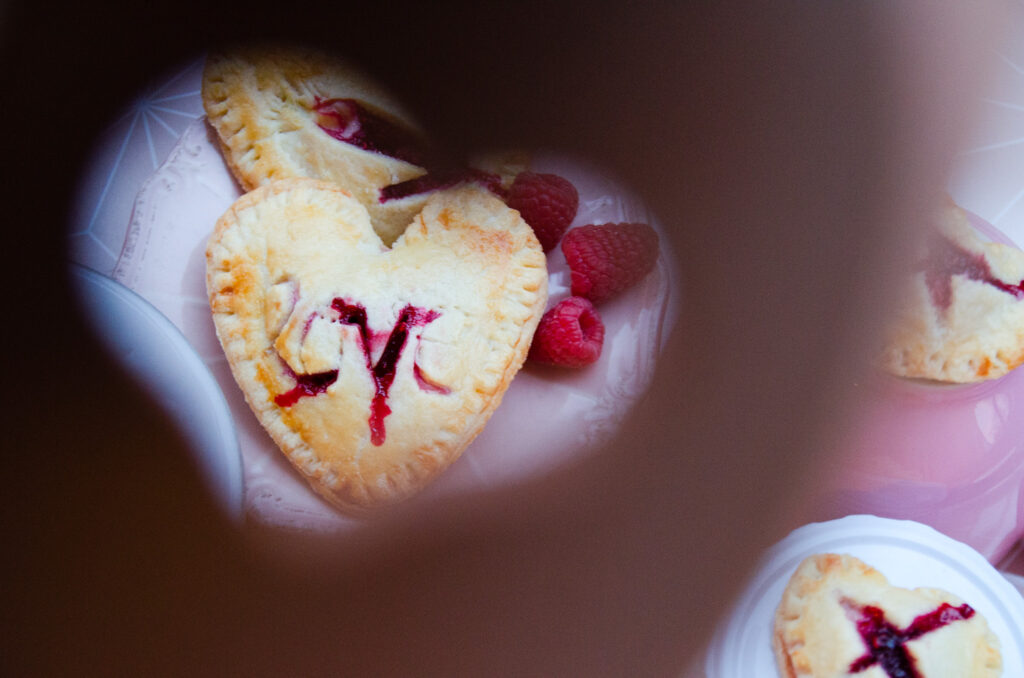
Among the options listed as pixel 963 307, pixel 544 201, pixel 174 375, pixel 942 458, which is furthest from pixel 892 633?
pixel 174 375

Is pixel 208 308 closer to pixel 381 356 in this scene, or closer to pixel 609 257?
pixel 381 356

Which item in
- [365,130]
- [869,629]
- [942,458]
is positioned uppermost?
[365,130]

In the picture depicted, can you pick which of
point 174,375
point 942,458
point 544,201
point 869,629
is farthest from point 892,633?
point 174,375

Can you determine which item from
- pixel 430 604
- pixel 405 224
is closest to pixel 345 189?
pixel 405 224

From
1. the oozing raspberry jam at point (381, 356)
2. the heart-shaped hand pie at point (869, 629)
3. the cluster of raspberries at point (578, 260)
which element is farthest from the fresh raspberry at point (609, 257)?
the heart-shaped hand pie at point (869, 629)

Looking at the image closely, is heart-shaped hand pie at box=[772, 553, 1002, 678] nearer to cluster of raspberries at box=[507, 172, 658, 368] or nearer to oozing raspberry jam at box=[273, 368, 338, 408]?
cluster of raspberries at box=[507, 172, 658, 368]

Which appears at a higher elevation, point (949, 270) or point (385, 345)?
point (949, 270)

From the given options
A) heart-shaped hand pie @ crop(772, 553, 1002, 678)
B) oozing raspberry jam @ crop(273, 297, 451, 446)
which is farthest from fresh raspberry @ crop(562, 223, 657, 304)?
heart-shaped hand pie @ crop(772, 553, 1002, 678)
